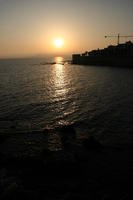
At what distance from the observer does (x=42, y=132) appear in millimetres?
25375

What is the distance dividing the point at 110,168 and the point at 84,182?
9.49 ft

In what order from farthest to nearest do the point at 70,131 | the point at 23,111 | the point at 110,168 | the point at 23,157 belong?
the point at 23,111 → the point at 70,131 → the point at 23,157 → the point at 110,168

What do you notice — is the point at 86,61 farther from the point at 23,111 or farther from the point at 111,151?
the point at 111,151

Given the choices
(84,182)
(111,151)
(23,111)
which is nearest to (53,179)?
(84,182)

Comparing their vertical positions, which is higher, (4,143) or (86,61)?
(86,61)

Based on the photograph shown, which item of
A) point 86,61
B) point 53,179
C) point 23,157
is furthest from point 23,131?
point 86,61

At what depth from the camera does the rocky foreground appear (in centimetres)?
1434

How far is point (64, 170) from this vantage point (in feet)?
54.8

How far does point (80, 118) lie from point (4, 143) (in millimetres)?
12301

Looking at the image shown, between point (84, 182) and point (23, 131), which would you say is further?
point (23, 131)

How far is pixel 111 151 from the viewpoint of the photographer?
20.4m

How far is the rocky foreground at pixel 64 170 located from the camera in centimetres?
1434

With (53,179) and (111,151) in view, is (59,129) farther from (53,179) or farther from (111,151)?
(53,179)

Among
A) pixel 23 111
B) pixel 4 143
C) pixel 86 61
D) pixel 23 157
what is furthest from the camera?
pixel 86 61
